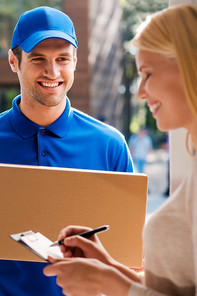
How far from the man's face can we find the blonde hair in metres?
0.65

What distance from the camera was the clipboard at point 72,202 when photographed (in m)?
Answer: 1.27

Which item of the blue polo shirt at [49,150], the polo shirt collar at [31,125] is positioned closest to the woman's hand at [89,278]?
the blue polo shirt at [49,150]

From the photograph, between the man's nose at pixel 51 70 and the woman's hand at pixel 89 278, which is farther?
the man's nose at pixel 51 70

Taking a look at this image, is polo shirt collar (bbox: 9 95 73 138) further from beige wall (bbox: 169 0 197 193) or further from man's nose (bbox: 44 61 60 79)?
beige wall (bbox: 169 0 197 193)

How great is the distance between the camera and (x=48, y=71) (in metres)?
1.55

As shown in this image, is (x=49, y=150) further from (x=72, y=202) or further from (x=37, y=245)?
(x=37, y=245)

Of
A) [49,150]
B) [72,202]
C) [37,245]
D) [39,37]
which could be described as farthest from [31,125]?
[37,245]

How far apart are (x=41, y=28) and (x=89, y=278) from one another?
2.98 feet

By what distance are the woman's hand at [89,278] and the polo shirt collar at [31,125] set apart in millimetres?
685

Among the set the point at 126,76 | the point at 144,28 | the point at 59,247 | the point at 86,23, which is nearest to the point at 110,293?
the point at 59,247

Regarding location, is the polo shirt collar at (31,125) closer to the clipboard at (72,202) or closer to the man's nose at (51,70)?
the man's nose at (51,70)

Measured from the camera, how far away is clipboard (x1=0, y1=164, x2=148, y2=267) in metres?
1.27

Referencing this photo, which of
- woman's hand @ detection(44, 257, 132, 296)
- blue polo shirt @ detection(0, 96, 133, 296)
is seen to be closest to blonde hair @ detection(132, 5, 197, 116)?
woman's hand @ detection(44, 257, 132, 296)

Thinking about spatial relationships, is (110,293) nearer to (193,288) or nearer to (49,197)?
(193,288)
